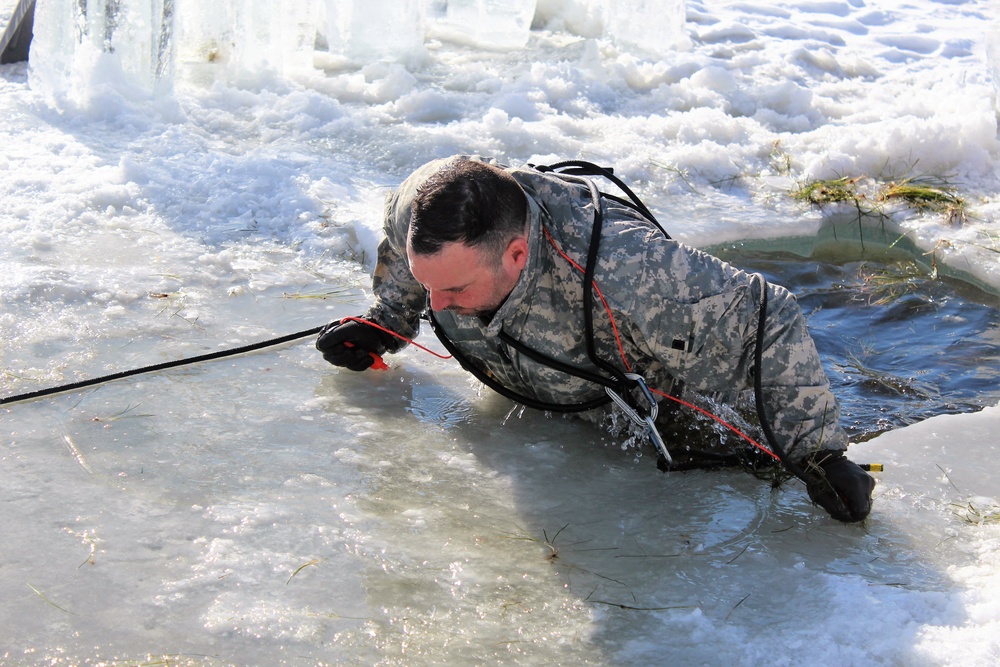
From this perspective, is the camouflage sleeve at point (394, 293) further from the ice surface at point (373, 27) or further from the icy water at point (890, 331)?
the ice surface at point (373, 27)

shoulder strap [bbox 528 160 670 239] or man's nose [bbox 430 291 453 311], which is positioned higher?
shoulder strap [bbox 528 160 670 239]

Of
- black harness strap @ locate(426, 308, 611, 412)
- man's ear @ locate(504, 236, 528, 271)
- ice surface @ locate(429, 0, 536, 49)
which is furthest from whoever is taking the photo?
ice surface @ locate(429, 0, 536, 49)

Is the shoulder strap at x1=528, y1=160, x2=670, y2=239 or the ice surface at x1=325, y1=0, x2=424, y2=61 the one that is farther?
the ice surface at x1=325, y1=0, x2=424, y2=61

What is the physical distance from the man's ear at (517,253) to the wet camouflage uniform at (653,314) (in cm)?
2

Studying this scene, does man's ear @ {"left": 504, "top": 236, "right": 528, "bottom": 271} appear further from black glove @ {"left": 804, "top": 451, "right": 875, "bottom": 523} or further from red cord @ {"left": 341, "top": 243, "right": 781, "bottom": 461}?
black glove @ {"left": 804, "top": 451, "right": 875, "bottom": 523}

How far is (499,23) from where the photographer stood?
24.2 ft

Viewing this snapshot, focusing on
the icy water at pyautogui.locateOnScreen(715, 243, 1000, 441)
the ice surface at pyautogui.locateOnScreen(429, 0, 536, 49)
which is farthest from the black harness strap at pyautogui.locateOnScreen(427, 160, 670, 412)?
the ice surface at pyautogui.locateOnScreen(429, 0, 536, 49)

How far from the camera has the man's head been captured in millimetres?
2357

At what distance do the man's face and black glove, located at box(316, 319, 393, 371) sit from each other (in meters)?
0.59

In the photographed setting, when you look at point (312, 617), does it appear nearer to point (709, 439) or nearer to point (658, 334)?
point (658, 334)

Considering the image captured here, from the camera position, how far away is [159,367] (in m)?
3.13

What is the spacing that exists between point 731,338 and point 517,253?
60 cm

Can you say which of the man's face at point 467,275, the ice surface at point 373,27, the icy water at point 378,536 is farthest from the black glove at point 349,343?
the ice surface at point 373,27

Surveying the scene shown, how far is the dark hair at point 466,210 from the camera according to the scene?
2.35 metres
